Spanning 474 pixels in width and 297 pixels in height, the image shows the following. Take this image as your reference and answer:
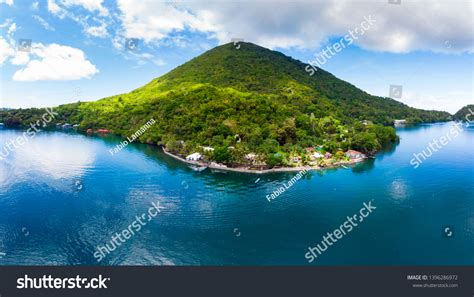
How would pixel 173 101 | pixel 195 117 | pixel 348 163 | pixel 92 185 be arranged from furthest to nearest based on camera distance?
1. pixel 173 101
2. pixel 195 117
3. pixel 348 163
4. pixel 92 185

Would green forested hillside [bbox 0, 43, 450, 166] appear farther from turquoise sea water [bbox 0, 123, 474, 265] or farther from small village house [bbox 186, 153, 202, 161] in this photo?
turquoise sea water [bbox 0, 123, 474, 265]

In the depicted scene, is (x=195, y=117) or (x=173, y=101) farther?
(x=173, y=101)

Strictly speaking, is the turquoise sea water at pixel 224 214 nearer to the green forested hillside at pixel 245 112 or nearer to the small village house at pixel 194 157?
the small village house at pixel 194 157

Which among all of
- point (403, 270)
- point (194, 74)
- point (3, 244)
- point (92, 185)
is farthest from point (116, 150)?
point (194, 74)

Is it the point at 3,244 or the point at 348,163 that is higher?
the point at 348,163

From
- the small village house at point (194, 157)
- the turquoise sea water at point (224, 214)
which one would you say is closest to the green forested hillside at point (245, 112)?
the small village house at point (194, 157)

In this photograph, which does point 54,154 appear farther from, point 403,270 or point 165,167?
point 403,270
